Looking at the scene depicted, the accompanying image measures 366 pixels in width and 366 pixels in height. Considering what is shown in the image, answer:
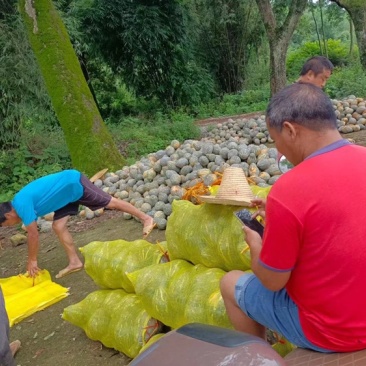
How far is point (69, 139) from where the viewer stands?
29.2 feet

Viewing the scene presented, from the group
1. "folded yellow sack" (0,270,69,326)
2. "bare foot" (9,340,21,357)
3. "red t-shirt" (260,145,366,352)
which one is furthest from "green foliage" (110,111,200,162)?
"red t-shirt" (260,145,366,352)

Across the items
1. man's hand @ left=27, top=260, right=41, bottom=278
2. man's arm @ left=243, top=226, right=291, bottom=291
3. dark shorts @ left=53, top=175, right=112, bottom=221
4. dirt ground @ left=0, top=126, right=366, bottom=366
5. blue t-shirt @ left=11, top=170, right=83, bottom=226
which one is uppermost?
man's arm @ left=243, top=226, right=291, bottom=291

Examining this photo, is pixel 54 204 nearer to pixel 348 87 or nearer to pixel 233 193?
pixel 233 193

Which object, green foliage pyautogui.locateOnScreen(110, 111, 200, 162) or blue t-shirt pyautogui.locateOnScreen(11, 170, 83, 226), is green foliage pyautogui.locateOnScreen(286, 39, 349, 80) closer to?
green foliage pyautogui.locateOnScreen(110, 111, 200, 162)

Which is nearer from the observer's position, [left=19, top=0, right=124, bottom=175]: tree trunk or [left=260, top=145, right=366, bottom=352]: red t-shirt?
[left=260, top=145, right=366, bottom=352]: red t-shirt

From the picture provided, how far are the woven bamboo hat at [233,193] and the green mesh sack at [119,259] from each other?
31.9 inches

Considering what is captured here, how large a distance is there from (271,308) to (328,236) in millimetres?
478

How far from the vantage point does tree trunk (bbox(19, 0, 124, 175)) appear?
28.8 ft

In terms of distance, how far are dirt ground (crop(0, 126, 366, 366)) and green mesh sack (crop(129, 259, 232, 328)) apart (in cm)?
65

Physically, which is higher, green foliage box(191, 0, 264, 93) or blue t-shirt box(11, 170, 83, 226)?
green foliage box(191, 0, 264, 93)

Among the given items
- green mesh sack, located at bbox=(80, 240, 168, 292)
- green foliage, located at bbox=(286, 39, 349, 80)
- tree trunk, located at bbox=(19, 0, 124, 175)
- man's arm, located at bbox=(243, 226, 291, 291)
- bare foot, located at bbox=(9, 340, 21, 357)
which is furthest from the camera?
green foliage, located at bbox=(286, 39, 349, 80)

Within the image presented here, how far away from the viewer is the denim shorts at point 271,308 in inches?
73.4

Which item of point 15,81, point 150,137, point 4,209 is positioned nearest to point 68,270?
point 4,209

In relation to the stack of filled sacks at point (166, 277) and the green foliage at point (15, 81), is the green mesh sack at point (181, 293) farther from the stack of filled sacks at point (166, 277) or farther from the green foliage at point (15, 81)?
the green foliage at point (15, 81)
